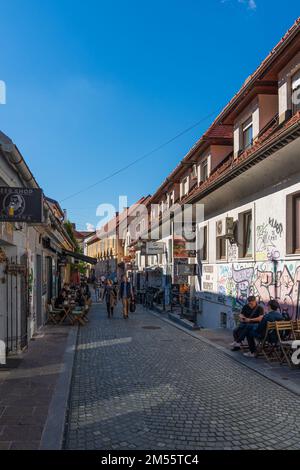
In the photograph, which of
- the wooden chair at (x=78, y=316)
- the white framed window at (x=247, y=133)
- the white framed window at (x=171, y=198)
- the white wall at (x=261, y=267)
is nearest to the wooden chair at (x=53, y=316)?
the wooden chair at (x=78, y=316)

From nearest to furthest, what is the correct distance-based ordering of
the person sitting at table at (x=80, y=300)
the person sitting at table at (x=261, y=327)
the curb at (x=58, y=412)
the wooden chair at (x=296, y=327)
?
1. the curb at (x=58, y=412)
2. the wooden chair at (x=296, y=327)
3. the person sitting at table at (x=261, y=327)
4. the person sitting at table at (x=80, y=300)

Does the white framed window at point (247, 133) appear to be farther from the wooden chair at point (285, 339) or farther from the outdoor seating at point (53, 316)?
the outdoor seating at point (53, 316)

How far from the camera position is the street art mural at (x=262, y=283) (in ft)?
32.5

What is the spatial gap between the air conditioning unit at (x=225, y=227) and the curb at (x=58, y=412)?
21.8 ft

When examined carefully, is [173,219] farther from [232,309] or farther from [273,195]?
[273,195]

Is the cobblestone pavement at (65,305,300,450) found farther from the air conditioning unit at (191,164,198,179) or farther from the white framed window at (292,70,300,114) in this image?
the air conditioning unit at (191,164,198,179)

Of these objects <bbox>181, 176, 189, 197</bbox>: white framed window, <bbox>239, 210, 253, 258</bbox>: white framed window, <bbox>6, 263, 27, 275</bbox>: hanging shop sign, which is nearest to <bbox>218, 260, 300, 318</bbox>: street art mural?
<bbox>239, 210, 253, 258</bbox>: white framed window

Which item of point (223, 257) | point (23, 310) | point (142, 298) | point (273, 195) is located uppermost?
point (273, 195)

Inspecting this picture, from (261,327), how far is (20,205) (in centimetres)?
533

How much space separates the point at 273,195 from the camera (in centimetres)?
1103

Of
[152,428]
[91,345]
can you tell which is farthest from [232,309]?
[152,428]

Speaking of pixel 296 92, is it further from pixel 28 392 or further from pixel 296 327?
pixel 28 392

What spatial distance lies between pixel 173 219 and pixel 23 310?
40.4 ft
